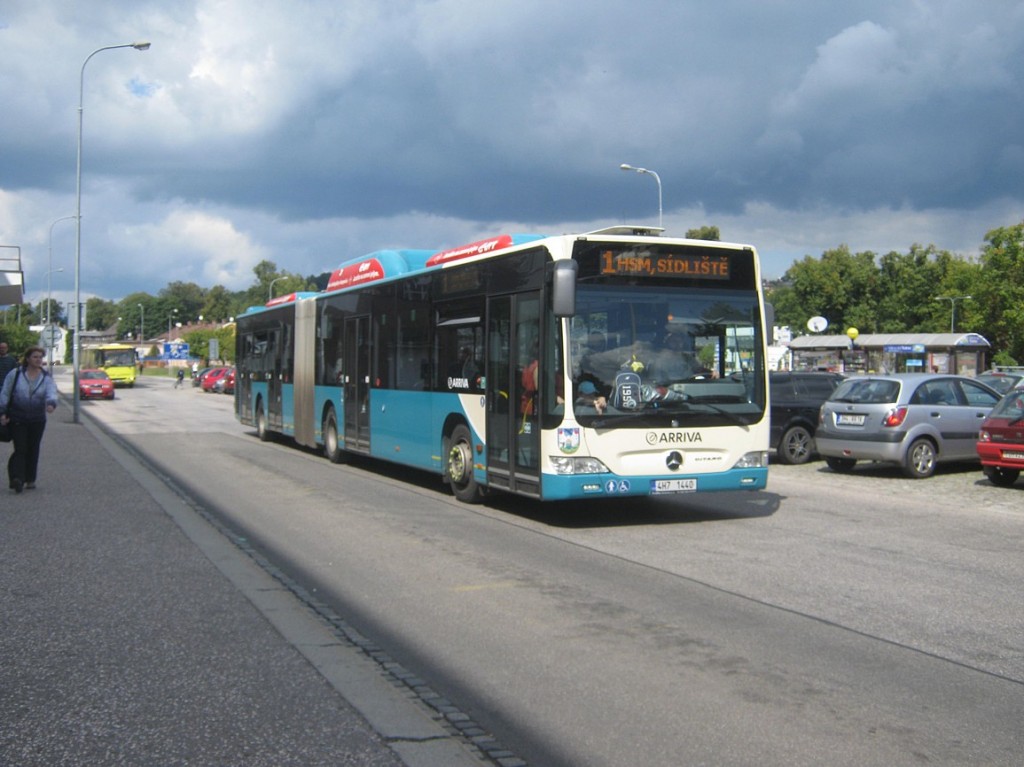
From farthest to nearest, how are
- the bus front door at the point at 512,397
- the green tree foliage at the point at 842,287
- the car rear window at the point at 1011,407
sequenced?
the green tree foliage at the point at 842,287
the car rear window at the point at 1011,407
the bus front door at the point at 512,397

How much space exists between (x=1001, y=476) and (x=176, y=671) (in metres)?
13.1

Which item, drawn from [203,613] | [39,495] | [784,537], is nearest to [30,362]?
[39,495]

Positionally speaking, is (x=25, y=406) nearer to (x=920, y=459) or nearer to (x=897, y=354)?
(x=920, y=459)

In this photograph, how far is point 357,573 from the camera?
870 cm

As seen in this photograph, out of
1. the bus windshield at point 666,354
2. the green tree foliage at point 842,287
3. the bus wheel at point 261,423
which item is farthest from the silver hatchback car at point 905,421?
the green tree foliage at point 842,287

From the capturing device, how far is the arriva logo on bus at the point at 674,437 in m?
10.9

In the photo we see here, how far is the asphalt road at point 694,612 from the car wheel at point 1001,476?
0.91 metres

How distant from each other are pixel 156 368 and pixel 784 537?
13498 centimetres

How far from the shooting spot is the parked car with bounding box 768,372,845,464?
18.8 m

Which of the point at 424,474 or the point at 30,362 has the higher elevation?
the point at 30,362

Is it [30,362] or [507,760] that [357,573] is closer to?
[507,760]

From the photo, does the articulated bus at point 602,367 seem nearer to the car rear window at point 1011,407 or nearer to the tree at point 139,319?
the car rear window at point 1011,407

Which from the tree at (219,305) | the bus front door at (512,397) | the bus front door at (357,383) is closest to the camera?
the bus front door at (512,397)

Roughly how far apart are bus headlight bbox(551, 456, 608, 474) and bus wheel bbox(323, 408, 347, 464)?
861 centimetres
